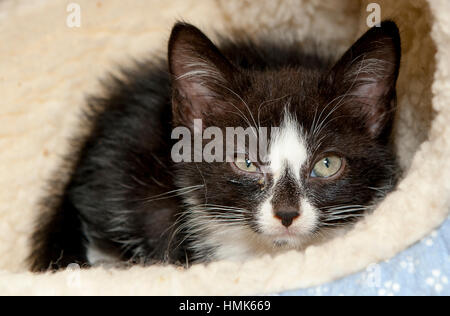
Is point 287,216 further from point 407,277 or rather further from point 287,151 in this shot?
point 407,277

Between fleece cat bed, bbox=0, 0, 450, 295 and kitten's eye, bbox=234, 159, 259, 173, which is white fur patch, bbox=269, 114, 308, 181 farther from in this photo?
fleece cat bed, bbox=0, 0, 450, 295

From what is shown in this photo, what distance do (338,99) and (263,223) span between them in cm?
43

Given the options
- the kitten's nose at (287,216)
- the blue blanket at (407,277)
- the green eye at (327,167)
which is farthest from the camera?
the green eye at (327,167)

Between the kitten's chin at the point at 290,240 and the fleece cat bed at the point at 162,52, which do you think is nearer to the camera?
the fleece cat bed at the point at 162,52

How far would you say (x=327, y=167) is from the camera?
5.32 feet

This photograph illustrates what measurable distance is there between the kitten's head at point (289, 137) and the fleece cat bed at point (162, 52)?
13 cm

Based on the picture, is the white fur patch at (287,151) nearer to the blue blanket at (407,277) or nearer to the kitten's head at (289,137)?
the kitten's head at (289,137)

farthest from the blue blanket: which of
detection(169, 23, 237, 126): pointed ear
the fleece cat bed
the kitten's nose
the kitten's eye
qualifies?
detection(169, 23, 237, 126): pointed ear

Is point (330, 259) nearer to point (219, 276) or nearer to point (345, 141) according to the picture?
point (219, 276)

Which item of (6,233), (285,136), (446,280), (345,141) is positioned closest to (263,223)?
(285,136)

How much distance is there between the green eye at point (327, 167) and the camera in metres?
1.61

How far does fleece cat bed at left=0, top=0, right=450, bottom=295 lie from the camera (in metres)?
1.29

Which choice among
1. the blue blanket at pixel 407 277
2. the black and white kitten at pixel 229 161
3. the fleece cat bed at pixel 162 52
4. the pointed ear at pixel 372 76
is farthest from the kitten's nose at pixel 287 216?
the pointed ear at pixel 372 76

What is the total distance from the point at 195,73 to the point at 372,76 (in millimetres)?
507
